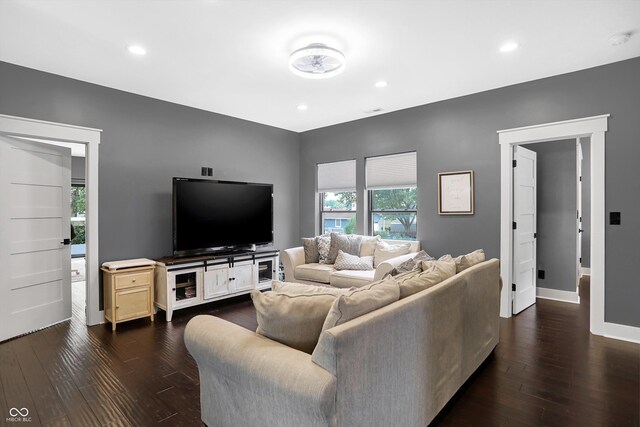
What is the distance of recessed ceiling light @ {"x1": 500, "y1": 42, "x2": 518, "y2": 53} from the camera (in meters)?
2.91

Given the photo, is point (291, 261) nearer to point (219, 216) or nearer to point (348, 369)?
point (219, 216)

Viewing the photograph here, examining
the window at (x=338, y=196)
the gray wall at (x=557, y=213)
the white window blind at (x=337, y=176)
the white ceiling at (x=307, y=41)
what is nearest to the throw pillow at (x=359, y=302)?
the white ceiling at (x=307, y=41)

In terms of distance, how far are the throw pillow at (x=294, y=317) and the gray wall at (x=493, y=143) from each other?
3.20m

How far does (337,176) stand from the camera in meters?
5.73

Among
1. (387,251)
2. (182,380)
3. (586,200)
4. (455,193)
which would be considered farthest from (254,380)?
(586,200)

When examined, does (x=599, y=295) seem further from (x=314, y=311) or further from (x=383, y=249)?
(x=314, y=311)

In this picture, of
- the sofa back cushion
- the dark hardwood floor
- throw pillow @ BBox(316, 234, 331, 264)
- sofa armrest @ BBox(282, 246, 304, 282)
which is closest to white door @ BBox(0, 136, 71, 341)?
the dark hardwood floor

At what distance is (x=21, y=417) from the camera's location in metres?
2.06

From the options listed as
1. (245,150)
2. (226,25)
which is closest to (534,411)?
(226,25)

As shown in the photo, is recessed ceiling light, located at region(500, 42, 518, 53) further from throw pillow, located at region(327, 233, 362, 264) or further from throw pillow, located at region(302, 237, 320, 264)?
throw pillow, located at region(302, 237, 320, 264)

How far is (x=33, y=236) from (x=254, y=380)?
3.47 meters

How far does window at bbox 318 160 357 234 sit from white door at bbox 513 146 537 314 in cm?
234

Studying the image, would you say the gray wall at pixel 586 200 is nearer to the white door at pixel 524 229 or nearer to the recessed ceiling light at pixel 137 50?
the white door at pixel 524 229

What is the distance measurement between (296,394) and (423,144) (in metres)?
4.05
